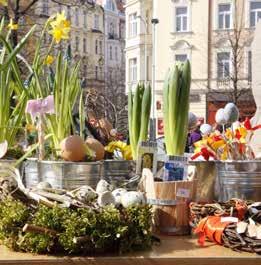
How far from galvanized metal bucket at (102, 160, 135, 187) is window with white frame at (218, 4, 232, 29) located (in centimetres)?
2533

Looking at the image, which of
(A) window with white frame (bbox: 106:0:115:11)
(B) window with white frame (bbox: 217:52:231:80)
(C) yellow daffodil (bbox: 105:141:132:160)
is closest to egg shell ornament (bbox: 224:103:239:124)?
(C) yellow daffodil (bbox: 105:141:132:160)

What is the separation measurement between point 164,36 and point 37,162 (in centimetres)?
2610

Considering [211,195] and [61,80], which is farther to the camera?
[61,80]

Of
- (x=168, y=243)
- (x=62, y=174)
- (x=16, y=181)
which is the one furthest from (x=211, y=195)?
(x=16, y=181)

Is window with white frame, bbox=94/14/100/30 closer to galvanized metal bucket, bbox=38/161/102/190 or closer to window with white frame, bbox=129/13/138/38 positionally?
window with white frame, bbox=129/13/138/38

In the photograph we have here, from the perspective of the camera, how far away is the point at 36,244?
58.8 inches

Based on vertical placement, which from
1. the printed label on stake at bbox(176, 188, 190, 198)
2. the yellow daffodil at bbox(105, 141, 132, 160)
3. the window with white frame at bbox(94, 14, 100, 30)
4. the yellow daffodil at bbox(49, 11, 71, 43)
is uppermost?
the window with white frame at bbox(94, 14, 100, 30)

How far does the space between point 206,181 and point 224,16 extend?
25678 mm

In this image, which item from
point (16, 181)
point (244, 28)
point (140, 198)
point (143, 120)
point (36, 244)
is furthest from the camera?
point (244, 28)

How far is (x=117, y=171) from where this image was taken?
6.48 ft

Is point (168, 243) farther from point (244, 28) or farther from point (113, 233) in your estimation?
point (244, 28)

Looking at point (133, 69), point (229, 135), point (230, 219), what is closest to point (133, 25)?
point (133, 69)

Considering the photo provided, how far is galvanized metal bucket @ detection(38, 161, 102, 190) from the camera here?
1.82 metres

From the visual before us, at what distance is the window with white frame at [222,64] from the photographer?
25.8 m
